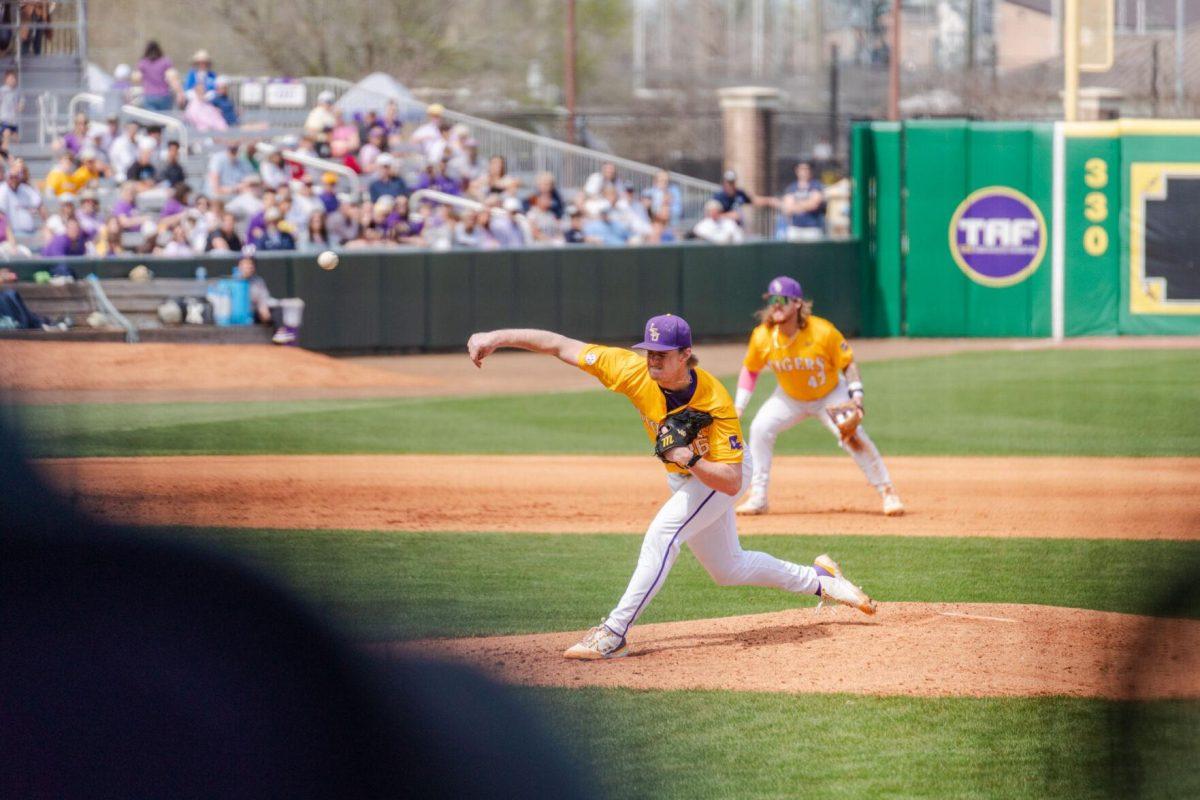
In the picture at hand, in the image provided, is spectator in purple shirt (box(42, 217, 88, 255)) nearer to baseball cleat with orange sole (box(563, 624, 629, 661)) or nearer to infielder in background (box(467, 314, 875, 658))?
infielder in background (box(467, 314, 875, 658))

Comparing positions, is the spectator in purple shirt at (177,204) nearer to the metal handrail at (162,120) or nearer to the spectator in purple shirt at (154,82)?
the metal handrail at (162,120)

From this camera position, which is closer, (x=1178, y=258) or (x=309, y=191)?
(x=309, y=191)

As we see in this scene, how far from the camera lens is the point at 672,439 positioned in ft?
21.6

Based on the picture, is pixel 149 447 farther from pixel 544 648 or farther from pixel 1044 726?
pixel 1044 726

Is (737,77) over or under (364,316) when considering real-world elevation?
over

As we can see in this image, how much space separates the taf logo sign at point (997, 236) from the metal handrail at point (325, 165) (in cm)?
871

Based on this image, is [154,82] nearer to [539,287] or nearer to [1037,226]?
[539,287]

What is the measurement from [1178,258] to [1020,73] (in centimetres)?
1881

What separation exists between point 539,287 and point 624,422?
595 cm

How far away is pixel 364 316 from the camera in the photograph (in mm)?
20578

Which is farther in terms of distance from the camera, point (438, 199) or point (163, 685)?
point (438, 199)

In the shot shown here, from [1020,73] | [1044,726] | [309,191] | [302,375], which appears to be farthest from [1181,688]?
[1020,73]

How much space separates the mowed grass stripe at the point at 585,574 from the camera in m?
8.09

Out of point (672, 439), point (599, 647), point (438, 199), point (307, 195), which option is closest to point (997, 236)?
point (438, 199)
